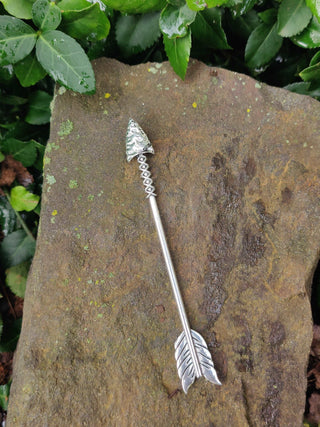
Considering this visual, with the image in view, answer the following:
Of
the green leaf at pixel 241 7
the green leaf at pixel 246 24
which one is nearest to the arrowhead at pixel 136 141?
the green leaf at pixel 241 7

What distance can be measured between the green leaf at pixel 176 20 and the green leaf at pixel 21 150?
808 millimetres

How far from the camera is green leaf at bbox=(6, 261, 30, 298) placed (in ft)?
6.43

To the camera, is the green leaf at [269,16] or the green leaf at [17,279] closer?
the green leaf at [269,16]

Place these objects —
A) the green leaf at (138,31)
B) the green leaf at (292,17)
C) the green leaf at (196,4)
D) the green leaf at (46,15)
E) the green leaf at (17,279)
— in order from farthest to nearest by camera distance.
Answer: the green leaf at (17,279)
the green leaf at (138,31)
the green leaf at (292,17)
the green leaf at (46,15)
the green leaf at (196,4)

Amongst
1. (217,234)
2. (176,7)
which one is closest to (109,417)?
(217,234)

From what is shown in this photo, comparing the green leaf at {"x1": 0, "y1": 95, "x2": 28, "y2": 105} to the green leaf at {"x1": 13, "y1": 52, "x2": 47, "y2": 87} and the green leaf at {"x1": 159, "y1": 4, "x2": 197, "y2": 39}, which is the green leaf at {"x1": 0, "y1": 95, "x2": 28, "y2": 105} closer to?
the green leaf at {"x1": 13, "y1": 52, "x2": 47, "y2": 87}

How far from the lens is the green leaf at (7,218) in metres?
1.99

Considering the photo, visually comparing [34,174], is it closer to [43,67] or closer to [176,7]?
[43,67]

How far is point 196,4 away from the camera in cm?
134

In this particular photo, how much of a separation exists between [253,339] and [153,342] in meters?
0.38

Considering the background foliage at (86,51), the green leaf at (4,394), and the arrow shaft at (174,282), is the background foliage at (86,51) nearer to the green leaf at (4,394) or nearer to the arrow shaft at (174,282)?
the green leaf at (4,394)

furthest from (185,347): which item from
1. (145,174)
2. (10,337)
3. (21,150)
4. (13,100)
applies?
(13,100)

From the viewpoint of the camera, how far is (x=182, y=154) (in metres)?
1.62

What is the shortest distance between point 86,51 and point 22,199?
74 centimetres
